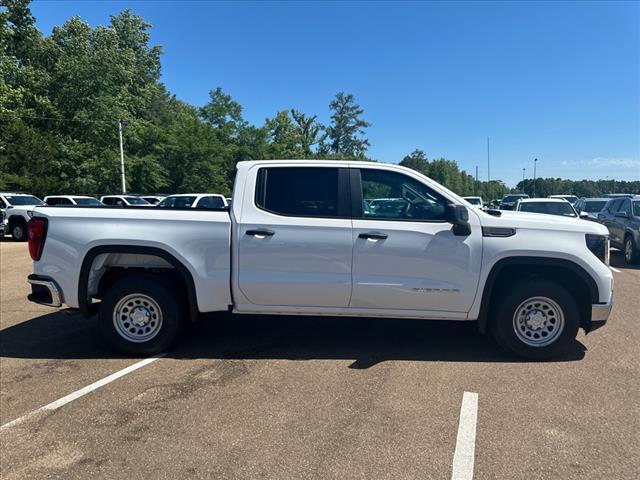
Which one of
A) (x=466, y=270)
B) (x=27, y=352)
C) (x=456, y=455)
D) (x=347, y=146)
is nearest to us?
(x=456, y=455)

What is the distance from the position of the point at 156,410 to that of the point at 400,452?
1.91 m

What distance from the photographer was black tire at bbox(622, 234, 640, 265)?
1166 cm

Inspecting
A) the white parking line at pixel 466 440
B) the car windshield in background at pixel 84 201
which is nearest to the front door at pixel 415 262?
the white parking line at pixel 466 440

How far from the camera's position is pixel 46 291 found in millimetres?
4836

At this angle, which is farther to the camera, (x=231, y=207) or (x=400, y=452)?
(x=231, y=207)

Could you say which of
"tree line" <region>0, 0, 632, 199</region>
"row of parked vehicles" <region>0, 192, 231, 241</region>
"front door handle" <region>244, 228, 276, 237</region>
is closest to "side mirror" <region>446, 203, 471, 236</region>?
"front door handle" <region>244, 228, 276, 237</region>

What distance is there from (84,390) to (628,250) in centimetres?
1256

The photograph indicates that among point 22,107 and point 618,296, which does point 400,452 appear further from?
point 22,107

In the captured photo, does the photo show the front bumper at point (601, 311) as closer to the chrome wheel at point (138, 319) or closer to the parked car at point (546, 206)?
the chrome wheel at point (138, 319)

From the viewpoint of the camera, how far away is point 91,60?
127ft

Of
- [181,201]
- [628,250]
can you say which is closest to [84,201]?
[181,201]

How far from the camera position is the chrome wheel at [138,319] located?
Answer: 4.91 meters

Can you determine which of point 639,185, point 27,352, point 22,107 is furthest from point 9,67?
point 639,185

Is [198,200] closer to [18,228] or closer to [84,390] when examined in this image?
[18,228]
